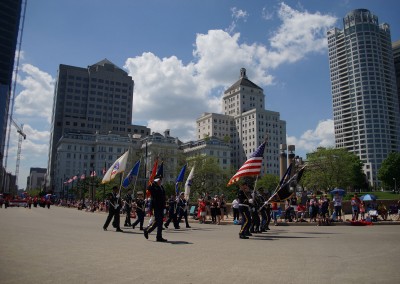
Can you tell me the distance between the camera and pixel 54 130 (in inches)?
6029

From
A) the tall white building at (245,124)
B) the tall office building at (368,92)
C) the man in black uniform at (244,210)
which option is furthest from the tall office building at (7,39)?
the tall office building at (368,92)

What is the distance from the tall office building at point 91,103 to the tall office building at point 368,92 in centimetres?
10462

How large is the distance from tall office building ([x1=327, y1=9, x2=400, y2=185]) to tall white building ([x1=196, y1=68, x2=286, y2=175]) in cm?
5054

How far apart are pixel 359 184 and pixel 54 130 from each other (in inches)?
4870

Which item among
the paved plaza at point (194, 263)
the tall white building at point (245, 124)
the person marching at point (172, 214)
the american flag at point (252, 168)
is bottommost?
the paved plaza at point (194, 263)

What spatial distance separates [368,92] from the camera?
567ft

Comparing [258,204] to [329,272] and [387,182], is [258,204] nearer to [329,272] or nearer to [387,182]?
[329,272]

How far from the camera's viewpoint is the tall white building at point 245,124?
466 feet

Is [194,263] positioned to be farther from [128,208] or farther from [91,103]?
[91,103]

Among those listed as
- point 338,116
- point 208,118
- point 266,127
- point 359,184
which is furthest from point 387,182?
point 338,116

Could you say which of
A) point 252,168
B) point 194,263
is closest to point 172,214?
point 252,168

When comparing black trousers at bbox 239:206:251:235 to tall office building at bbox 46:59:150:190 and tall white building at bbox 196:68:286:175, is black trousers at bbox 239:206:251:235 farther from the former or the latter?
tall office building at bbox 46:59:150:190

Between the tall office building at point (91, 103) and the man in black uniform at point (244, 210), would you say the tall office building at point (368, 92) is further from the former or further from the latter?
the man in black uniform at point (244, 210)

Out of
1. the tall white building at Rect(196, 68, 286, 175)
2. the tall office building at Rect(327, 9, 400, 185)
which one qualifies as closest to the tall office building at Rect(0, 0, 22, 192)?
the tall white building at Rect(196, 68, 286, 175)
